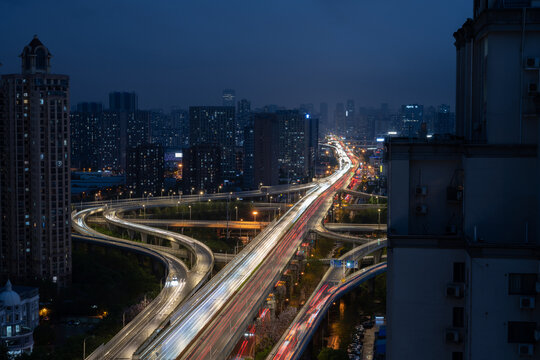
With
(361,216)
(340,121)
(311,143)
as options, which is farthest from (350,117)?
(361,216)

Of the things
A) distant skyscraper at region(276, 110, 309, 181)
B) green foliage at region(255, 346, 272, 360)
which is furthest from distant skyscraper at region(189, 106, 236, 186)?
green foliage at region(255, 346, 272, 360)

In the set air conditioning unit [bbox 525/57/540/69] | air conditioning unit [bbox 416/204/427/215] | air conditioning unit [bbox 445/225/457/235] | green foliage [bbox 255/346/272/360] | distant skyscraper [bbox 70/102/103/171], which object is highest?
distant skyscraper [bbox 70/102/103/171]

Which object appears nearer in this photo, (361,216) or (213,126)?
(361,216)

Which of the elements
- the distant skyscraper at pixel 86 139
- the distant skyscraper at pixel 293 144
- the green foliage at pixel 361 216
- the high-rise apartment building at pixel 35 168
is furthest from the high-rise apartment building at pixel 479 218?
the distant skyscraper at pixel 86 139

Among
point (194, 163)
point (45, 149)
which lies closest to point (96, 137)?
point (194, 163)

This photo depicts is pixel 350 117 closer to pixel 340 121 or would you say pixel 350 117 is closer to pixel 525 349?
pixel 340 121

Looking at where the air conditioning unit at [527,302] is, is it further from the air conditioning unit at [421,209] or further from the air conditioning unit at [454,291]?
the air conditioning unit at [421,209]

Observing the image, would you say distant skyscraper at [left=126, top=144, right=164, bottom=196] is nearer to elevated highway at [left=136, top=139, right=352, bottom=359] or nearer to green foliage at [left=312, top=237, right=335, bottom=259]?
elevated highway at [left=136, top=139, right=352, bottom=359]
